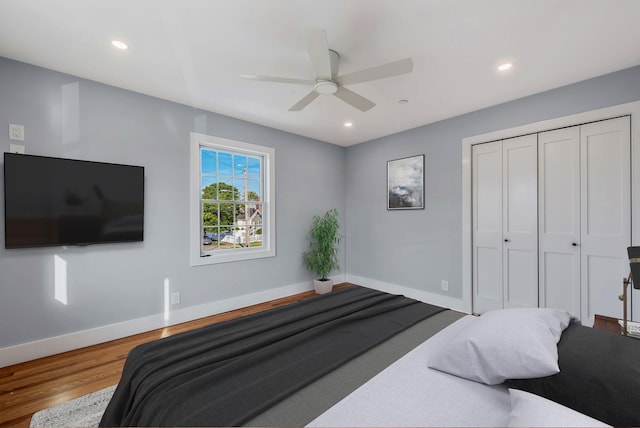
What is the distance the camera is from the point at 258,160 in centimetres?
407

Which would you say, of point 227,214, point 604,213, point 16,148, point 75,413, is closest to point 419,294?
point 604,213

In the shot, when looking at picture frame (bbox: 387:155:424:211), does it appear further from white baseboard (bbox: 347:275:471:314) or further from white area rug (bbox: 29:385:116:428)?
white area rug (bbox: 29:385:116:428)

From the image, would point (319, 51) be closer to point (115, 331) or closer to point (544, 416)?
point (544, 416)

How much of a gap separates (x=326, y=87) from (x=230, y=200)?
89.1 inches

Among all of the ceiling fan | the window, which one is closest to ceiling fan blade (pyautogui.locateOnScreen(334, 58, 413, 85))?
the ceiling fan

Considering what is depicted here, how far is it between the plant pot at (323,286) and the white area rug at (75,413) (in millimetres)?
2900

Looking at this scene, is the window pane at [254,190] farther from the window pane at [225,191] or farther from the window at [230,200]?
the window pane at [225,191]

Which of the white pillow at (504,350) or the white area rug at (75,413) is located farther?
the white area rug at (75,413)

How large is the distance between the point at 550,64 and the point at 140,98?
407 cm

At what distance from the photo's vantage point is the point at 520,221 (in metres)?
3.10

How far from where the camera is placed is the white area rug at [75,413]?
1635 millimetres

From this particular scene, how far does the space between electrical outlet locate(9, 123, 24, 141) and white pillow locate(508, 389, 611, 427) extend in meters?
3.78

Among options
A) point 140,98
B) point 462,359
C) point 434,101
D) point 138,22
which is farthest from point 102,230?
point 434,101

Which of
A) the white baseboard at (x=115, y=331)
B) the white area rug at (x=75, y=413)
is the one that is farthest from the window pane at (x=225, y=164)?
the white area rug at (x=75, y=413)
